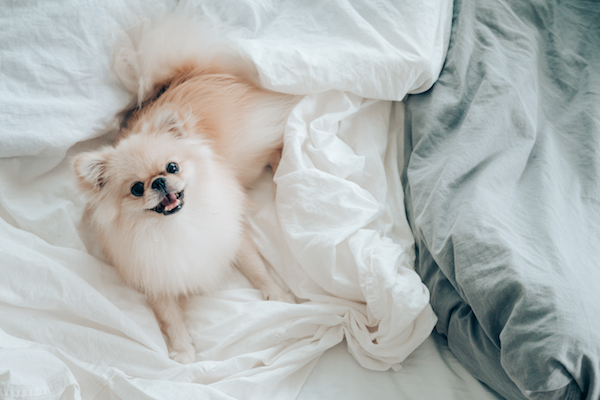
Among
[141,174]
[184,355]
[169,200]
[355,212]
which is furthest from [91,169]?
[355,212]

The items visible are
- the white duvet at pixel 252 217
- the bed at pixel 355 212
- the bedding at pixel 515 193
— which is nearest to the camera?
the bedding at pixel 515 193

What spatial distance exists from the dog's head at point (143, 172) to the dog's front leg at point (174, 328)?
32 centimetres

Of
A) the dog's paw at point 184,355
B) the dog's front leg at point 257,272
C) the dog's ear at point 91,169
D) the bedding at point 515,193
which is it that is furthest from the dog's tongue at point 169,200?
the bedding at point 515,193

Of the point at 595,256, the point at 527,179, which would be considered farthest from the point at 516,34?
the point at 595,256

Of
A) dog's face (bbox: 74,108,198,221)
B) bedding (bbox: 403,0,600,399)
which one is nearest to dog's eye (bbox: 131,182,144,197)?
dog's face (bbox: 74,108,198,221)

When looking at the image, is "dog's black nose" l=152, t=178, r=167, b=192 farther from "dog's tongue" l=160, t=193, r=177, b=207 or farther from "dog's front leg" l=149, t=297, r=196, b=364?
"dog's front leg" l=149, t=297, r=196, b=364

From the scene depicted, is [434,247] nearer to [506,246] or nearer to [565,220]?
[506,246]

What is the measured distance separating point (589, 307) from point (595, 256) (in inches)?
7.2

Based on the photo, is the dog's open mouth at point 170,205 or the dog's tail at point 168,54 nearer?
the dog's open mouth at point 170,205

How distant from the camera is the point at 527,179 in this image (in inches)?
48.5

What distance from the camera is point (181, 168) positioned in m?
1.22

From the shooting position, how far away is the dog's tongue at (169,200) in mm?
1147

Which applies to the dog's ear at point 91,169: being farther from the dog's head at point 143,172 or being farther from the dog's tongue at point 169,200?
the dog's tongue at point 169,200

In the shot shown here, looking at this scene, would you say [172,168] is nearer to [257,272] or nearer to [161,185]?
[161,185]
